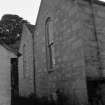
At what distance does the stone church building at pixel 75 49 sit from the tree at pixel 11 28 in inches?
827

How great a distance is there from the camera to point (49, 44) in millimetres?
11195

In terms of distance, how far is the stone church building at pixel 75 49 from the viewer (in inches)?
299

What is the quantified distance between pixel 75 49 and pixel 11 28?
26115mm

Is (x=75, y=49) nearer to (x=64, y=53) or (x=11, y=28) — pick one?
(x=64, y=53)

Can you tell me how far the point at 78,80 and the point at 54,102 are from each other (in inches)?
91.7

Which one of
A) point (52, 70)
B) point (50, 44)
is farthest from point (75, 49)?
point (50, 44)

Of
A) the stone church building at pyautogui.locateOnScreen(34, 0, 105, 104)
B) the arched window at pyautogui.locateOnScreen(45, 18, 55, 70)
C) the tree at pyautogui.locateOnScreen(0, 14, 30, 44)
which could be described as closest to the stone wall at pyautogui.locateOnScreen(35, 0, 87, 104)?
the stone church building at pyautogui.locateOnScreen(34, 0, 105, 104)


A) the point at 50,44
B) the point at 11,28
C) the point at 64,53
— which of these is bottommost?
the point at 64,53

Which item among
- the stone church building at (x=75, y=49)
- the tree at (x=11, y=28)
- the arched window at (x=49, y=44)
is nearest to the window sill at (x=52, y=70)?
the stone church building at (x=75, y=49)

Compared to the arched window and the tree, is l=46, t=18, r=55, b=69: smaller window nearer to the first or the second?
the arched window

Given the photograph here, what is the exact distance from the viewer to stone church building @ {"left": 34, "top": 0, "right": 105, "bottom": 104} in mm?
7582

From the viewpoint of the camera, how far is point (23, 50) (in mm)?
16000

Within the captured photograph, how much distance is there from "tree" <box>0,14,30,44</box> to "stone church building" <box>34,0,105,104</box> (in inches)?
827

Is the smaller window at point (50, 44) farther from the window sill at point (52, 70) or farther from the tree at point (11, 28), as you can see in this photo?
the tree at point (11, 28)
